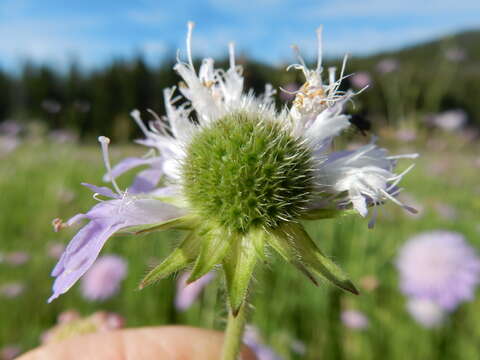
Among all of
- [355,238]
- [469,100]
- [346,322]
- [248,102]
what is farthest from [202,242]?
[469,100]

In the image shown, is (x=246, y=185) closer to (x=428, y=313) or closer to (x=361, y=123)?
(x=361, y=123)

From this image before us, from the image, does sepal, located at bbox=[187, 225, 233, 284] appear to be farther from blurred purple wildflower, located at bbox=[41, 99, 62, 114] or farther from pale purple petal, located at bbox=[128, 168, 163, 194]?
blurred purple wildflower, located at bbox=[41, 99, 62, 114]

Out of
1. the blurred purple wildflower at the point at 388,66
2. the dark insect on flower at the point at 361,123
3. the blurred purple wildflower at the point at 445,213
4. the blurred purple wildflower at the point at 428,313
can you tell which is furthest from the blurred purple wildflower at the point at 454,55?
the dark insect on flower at the point at 361,123

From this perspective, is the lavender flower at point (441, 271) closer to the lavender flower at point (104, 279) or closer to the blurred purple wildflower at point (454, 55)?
the lavender flower at point (104, 279)

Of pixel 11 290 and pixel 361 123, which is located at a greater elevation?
pixel 361 123

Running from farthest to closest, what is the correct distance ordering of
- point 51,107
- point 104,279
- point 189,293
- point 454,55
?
point 454,55
point 51,107
point 104,279
point 189,293

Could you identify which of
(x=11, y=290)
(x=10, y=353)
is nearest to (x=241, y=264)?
(x=10, y=353)
